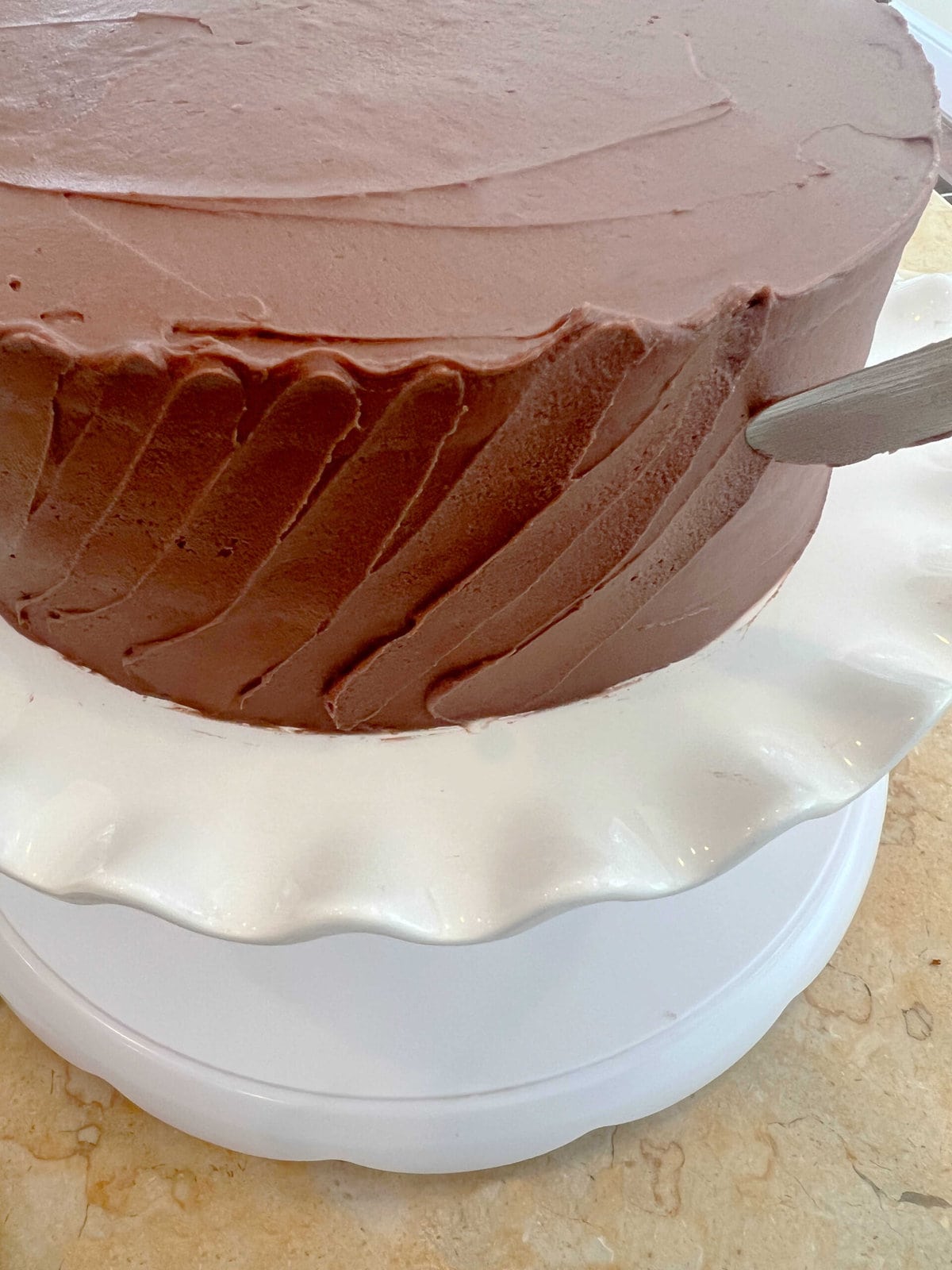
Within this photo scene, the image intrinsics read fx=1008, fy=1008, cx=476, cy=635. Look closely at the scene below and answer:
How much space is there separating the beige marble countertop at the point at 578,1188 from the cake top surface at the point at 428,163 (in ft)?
2.43

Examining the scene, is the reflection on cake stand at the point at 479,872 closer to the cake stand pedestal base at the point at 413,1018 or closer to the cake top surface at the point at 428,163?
the cake stand pedestal base at the point at 413,1018

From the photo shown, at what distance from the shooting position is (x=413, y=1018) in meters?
0.87

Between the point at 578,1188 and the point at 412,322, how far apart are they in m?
0.77

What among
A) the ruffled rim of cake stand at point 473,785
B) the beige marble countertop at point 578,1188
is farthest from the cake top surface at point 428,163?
the beige marble countertop at point 578,1188

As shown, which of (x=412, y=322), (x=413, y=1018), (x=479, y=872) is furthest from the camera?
(x=413, y=1018)

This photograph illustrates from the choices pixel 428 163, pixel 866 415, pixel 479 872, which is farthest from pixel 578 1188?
pixel 428 163

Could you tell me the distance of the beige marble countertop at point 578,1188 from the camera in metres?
0.86

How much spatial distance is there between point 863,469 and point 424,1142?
685 millimetres

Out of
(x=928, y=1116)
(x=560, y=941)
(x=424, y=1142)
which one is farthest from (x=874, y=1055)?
(x=424, y=1142)

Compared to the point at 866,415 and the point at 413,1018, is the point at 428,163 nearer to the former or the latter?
the point at 866,415

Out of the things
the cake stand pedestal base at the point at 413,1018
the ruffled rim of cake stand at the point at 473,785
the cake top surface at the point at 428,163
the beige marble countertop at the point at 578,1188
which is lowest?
the beige marble countertop at the point at 578,1188

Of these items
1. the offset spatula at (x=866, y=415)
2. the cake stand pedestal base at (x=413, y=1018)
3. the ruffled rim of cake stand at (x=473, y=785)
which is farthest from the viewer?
the cake stand pedestal base at (x=413, y=1018)

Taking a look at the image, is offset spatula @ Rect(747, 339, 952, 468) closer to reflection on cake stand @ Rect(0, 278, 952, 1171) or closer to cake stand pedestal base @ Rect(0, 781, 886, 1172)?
reflection on cake stand @ Rect(0, 278, 952, 1171)

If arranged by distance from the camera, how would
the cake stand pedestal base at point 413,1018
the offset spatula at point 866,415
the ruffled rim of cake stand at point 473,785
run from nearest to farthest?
1. the offset spatula at point 866,415
2. the ruffled rim of cake stand at point 473,785
3. the cake stand pedestal base at point 413,1018
